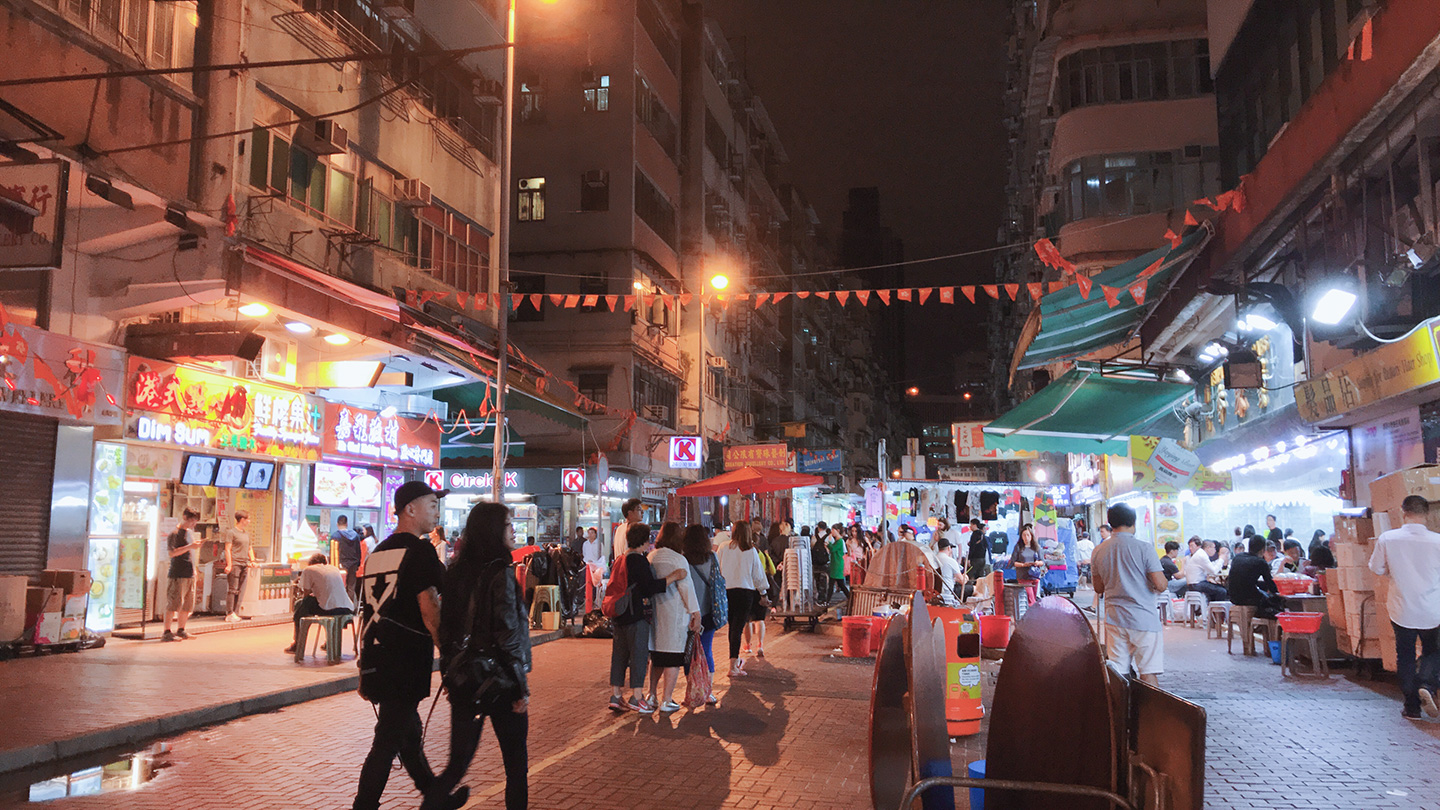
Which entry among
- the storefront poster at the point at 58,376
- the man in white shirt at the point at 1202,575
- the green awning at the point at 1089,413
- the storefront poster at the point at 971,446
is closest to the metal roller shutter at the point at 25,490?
the storefront poster at the point at 58,376

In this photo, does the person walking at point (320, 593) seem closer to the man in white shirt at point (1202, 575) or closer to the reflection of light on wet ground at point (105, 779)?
the reflection of light on wet ground at point (105, 779)

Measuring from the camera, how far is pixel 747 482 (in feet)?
60.2

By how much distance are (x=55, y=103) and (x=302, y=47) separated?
4929mm

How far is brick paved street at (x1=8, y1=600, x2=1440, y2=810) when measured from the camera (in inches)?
257

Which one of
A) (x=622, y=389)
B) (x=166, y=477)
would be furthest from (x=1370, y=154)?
(x=622, y=389)

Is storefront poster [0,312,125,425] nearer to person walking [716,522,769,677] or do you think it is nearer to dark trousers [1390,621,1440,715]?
person walking [716,522,769,677]

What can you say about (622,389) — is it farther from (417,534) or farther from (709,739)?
(417,534)

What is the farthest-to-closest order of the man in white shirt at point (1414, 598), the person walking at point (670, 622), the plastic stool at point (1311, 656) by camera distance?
the plastic stool at point (1311, 656)
the person walking at point (670, 622)
the man in white shirt at point (1414, 598)

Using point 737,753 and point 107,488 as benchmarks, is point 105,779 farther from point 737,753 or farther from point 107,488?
point 107,488

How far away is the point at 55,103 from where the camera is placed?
505 inches

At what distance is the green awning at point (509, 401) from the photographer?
21188 mm

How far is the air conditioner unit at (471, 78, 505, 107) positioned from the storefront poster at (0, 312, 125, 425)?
11.3 m

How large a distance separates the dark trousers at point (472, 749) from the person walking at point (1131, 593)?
524 centimetres

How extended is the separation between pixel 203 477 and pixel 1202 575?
57.6 ft
